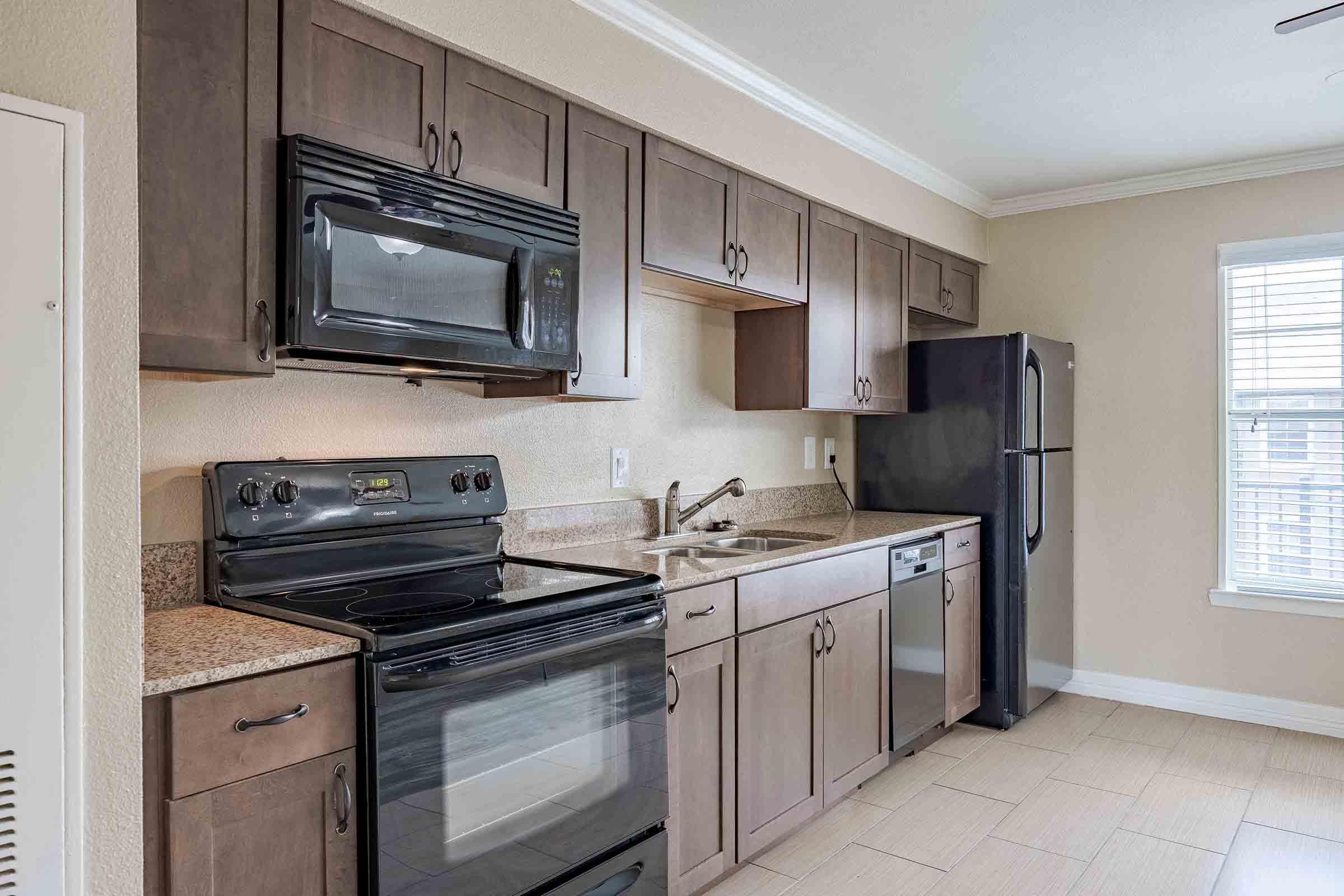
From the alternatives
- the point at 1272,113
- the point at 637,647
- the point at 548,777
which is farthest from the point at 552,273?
the point at 1272,113

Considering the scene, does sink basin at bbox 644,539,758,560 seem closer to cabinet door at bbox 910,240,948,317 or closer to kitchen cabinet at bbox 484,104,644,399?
kitchen cabinet at bbox 484,104,644,399

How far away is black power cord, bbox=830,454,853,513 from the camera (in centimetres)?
419

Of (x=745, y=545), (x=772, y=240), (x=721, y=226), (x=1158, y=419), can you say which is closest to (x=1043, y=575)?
(x=1158, y=419)

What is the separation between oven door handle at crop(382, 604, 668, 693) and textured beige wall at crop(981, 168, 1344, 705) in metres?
3.01

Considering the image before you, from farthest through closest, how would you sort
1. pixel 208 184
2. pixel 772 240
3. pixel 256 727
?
pixel 772 240 → pixel 208 184 → pixel 256 727

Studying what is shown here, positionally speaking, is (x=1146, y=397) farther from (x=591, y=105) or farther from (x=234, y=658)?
(x=234, y=658)

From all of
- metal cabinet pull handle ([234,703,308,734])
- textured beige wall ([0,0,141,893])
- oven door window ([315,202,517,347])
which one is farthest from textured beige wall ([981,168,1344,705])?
textured beige wall ([0,0,141,893])

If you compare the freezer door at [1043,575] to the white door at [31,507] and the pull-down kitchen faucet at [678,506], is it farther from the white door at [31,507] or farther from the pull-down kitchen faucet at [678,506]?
the white door at [31,507]

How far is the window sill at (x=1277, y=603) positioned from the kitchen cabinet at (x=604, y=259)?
3.05m

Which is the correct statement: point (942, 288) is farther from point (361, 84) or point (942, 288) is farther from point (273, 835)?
point (273, 835)

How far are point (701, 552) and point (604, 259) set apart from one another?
1.08 metres

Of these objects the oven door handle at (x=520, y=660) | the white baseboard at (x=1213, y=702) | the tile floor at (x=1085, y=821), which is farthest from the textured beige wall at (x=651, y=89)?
the white baseboard at (x=1213, y=702)

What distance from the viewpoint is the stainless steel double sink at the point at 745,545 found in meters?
3.01

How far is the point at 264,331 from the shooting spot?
1.75 m
